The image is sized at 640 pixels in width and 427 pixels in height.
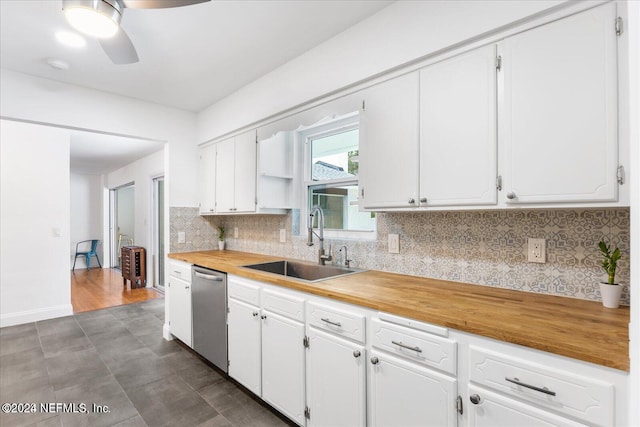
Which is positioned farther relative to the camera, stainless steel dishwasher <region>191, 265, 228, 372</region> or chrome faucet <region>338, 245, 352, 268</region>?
stainless steel dishwasher <region>191, 265, 228, 372</region>

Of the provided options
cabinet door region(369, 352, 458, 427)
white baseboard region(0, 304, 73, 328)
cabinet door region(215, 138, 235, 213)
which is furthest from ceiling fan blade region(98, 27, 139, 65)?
white baseboard region(0, 304, 73, 328)

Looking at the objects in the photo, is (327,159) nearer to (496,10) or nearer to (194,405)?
(496,10)

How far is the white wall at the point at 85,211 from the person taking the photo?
784cm

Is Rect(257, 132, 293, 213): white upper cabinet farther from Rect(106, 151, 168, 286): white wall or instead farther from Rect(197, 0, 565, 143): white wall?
Rect(106, 151, 168, 286): white wall

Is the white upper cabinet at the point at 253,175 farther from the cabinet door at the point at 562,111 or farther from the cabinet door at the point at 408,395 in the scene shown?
the cabinet door at the point at 562,111

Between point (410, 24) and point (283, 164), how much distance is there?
1.63 meters

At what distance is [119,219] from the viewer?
8.09 metres

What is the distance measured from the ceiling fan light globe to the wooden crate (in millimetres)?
4820

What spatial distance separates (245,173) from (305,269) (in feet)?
3.59

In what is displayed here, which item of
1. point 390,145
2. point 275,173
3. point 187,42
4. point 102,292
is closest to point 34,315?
point 102,292

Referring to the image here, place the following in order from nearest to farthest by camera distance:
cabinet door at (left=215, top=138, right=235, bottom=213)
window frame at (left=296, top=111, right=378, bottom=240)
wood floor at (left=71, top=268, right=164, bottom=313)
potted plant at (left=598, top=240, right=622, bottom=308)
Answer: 1. potted plant at (left=598, top=240, right=622, bottom=308)
2. window frame at (left=296, top=111, right=378, bottom=240)
3. cabinet door at (left=215, top=138, right=235, bottom=213)
4. wood floor at (left=71, top=268, right=164, bottom=313)

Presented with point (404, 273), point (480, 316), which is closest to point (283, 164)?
point (404, 273)

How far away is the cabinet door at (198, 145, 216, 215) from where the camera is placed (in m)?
3.47

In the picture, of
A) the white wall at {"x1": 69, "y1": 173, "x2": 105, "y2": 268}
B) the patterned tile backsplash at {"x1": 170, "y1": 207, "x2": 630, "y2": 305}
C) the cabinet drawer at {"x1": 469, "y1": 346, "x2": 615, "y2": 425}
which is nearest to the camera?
the cabinet drawer at {"x1": 469, "y1": 346, "x2": 615, "y2": 425}
